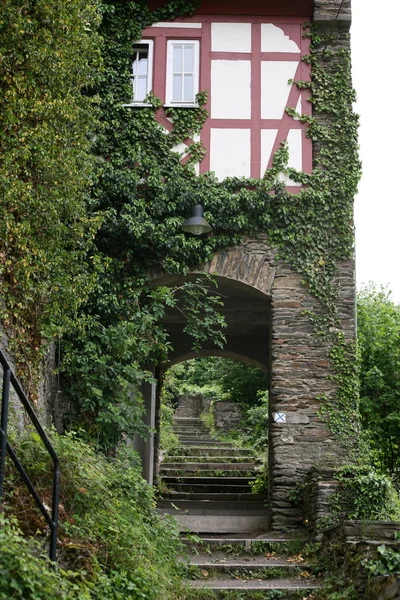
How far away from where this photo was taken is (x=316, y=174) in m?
10.9

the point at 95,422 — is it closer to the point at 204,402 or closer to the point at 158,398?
the point at 158,398

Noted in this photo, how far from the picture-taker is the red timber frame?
1100cm

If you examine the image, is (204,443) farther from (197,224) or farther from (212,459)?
(197,224)

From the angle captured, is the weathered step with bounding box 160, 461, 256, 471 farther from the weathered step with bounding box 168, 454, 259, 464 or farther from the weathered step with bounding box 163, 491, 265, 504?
the weathered step with bounding box 163, 491, 265, 504

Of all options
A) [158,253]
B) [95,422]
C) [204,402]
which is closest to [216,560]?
[95,422]

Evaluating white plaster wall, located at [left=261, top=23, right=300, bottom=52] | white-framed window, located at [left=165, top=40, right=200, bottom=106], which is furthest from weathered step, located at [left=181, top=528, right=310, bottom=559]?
white plaster wall, located at [left=261, top=23, right=300, bottom=52]

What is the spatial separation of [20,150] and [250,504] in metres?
7.22

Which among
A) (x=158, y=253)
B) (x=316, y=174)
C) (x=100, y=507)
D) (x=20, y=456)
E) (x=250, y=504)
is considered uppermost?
(x=316, y=174)

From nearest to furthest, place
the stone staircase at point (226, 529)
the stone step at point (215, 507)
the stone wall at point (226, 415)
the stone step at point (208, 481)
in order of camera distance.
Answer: the stone staircase at point (226, 529) < the stone step at point (215, 507) < the stone step at point (208, 481) < the stone wall at point (226, 415)

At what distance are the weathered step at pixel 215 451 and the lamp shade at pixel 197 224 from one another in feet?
24.3

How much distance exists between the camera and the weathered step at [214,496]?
12.9 metres

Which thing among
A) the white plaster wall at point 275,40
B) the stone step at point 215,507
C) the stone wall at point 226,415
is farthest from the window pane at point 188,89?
the stone wall at point 226,415

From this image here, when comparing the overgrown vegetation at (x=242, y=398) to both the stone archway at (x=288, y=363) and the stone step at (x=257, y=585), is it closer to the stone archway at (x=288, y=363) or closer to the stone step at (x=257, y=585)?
the stone archway at (x=288, y=363)

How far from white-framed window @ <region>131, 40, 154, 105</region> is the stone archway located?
259 cm
